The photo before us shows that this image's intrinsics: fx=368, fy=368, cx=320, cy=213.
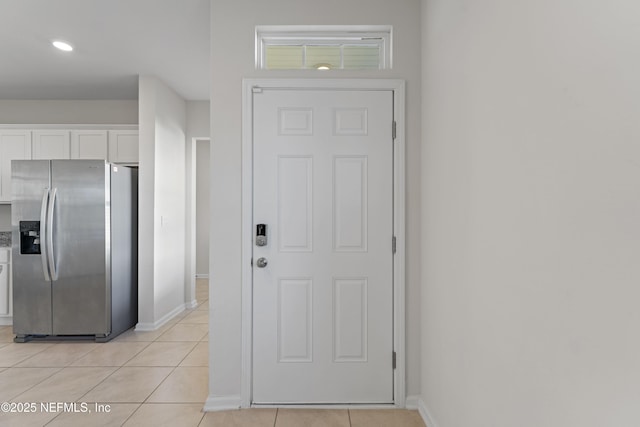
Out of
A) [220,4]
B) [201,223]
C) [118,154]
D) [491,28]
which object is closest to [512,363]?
[491,28]

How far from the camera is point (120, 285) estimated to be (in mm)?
3949

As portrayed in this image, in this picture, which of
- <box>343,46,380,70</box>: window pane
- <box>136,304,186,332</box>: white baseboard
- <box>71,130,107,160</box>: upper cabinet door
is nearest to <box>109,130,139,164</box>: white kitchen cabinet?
<box>71,130,107,160</box>: upper cabinet door

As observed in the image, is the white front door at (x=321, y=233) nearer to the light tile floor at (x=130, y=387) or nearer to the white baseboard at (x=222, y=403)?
the white baseboard at (x=222, y=403)

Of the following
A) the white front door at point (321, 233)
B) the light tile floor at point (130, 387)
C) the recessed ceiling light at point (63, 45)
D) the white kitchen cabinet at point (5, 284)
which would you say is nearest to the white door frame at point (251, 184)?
the white front door at point (321, 233)

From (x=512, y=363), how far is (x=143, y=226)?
3898mm

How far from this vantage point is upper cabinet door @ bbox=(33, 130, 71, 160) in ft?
14.5

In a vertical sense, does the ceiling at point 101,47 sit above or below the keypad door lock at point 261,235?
above

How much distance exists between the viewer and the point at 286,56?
2539mm

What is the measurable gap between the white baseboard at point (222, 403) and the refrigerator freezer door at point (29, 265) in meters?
2.43

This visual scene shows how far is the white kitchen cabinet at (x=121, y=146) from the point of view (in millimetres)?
4395

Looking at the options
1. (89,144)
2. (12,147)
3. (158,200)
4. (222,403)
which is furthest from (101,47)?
(222,403)

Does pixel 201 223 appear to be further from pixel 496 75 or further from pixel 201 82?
pixel 496 75

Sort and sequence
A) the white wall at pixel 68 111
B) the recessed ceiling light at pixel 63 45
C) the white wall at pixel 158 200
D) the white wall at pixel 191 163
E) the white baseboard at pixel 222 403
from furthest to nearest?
the white wall at pixel 191 163 → the white wall at pixel 68 111 → the white wall at pixel 158 200 → the recessed ceiling light at pixel 63 45 → the white baseboard at pixel 222 403

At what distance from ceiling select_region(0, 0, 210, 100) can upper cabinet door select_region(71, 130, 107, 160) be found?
21.3 inches
